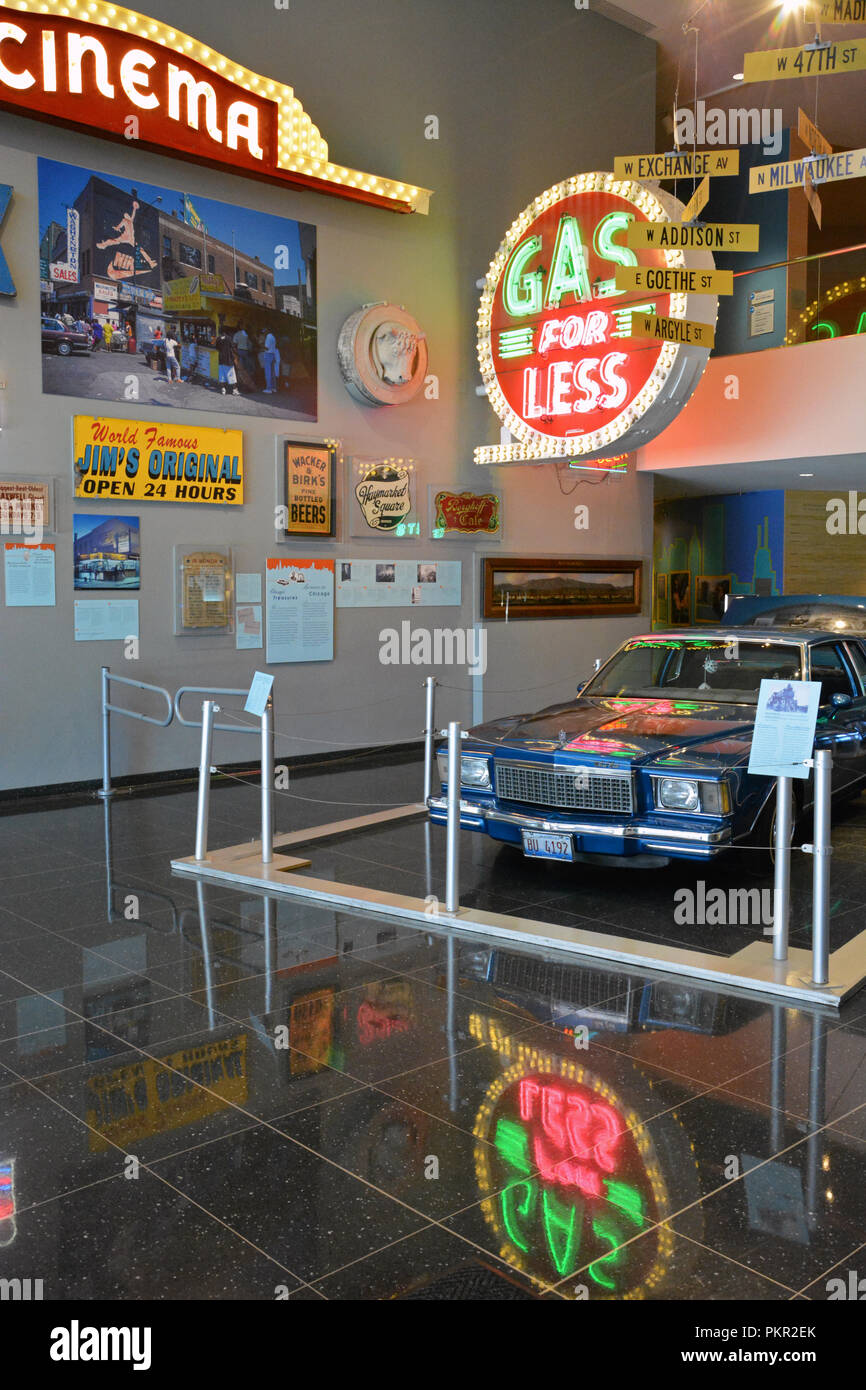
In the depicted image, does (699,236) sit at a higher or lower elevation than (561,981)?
higher

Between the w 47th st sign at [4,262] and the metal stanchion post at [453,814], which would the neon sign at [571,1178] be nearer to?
the metal stanchion post at [453,814]

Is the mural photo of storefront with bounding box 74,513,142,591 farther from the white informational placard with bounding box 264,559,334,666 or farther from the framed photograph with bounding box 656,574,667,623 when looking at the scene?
the framed photograph with bounding box 656,574,667,623

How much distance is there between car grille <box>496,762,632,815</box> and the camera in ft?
19.9

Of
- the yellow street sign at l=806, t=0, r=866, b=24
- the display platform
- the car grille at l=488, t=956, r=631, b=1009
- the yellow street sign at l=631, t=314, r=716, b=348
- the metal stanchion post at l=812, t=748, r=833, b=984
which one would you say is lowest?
the car grille at l=488, t=956, r=631, b=1009

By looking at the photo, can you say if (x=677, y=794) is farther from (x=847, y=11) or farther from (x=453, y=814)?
(x=847, y=11)

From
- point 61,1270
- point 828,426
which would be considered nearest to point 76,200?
point 828,426

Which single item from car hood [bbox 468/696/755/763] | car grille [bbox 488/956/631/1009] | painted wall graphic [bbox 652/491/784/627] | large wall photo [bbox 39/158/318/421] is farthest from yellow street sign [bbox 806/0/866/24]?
painted wall graphic [bbox 652/491/784/627]

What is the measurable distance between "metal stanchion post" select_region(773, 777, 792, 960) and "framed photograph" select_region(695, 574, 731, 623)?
10665 mm

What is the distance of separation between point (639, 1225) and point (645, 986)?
1956 millimetres

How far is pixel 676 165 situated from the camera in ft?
22.9

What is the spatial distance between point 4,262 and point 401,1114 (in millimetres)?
7540

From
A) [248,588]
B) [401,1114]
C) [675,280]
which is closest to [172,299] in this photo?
[248,588]

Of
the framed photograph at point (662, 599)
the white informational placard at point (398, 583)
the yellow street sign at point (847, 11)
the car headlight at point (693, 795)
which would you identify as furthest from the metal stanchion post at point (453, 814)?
the framed photograph at point (662, 599)

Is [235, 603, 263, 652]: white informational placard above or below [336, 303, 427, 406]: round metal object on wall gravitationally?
below
